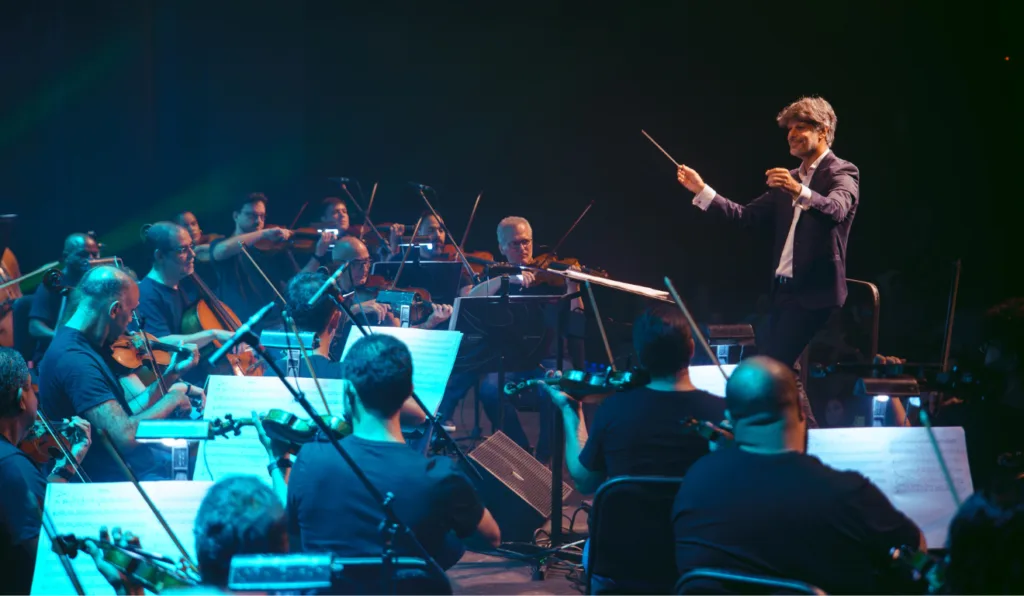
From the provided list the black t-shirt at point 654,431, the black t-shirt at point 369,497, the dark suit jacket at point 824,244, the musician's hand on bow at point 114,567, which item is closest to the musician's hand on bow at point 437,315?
the dark suit jacket at point 824,244

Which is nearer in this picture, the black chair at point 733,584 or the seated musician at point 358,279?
the black chair at point 733,584

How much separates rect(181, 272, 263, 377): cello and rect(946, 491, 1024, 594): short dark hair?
3539mm

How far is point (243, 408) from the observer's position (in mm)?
2961

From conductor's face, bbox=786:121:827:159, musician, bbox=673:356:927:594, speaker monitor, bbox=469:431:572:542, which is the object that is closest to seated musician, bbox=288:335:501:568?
musician, bbox=673:356:927:594

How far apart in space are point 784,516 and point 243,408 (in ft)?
5.99

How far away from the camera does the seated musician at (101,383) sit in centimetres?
320

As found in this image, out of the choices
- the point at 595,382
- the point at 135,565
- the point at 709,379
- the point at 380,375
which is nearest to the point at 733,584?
the point at 380,375

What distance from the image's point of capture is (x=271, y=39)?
791 centimetres

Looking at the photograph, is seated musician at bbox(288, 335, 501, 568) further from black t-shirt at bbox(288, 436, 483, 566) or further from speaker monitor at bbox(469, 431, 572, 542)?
→ speaker monitor at bbox(469, 431, 572, 542)

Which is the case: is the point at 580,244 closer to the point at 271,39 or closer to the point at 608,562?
the point at 271,39

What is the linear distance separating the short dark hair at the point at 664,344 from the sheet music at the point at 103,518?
1.29 m

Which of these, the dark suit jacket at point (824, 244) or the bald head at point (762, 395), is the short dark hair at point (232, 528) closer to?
the bald head at point (762, 395)

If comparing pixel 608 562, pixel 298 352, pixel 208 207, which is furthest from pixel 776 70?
pixel 608 562

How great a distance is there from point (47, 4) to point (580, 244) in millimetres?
4686
